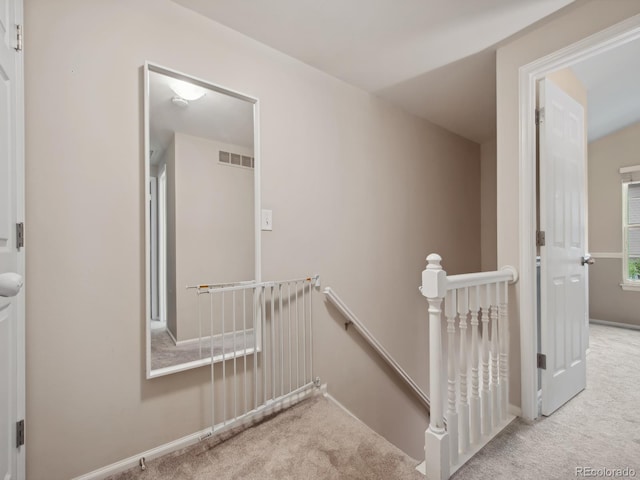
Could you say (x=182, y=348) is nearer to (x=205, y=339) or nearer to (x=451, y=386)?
(x=205, y=339)

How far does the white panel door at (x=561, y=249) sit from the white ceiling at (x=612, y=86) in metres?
0.46

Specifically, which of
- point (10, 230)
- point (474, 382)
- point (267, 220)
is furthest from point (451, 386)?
point (10, 230)

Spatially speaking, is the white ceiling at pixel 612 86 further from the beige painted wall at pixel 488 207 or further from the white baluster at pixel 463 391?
the white baluster at pixel 463 391

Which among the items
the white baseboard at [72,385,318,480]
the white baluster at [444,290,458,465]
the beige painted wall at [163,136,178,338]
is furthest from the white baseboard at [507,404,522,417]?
the beige painted wall at [163,136,178,338]

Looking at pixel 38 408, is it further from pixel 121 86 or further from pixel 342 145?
pixel 342 145

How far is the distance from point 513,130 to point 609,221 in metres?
3.23

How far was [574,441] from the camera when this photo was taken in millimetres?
1521

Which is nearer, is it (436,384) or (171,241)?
(436,384)

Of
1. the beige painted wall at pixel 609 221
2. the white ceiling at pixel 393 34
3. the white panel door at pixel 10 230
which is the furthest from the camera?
the beige painted wall at pixel 609 221

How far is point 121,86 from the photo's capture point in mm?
1458

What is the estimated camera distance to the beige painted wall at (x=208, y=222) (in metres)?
1.64

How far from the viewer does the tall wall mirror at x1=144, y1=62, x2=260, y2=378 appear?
1529 millimetres

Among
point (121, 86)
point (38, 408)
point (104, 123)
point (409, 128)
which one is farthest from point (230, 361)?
point (409, 128)

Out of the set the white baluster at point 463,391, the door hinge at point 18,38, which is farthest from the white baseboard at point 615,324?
the door hinge at point 18,38
